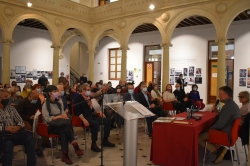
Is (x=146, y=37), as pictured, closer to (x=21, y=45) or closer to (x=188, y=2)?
(x=188, y=2)

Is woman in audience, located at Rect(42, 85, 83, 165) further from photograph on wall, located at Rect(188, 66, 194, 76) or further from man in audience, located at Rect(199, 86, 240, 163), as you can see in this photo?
photograph on wall, located at Rect(188, 66, 194, 76)

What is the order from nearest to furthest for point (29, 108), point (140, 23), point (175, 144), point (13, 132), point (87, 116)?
point (13, 132)
point (175, 144)
point (29, 108)
point (87, 116)
point (140, 23)

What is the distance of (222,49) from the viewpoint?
9.13 metres

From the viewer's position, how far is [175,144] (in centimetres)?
386

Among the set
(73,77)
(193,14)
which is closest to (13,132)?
(193,14)

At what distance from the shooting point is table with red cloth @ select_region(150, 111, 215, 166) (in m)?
3.72

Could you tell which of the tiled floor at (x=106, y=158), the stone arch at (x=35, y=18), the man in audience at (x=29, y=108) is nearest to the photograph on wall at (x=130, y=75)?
the stone arch at (x=35, y=18)

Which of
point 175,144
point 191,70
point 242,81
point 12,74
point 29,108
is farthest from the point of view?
point 12,74

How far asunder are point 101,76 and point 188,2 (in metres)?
8.88

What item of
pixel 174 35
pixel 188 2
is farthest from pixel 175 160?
pixel 174 35

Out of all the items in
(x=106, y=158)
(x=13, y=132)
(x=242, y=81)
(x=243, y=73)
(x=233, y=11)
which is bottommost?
(x=106, y=158)

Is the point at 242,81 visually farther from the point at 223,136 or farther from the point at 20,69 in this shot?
the point at 20,69

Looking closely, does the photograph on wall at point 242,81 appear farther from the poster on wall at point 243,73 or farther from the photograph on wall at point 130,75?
the photograph on wall at point 130,75

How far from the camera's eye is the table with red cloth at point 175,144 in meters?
3.72
